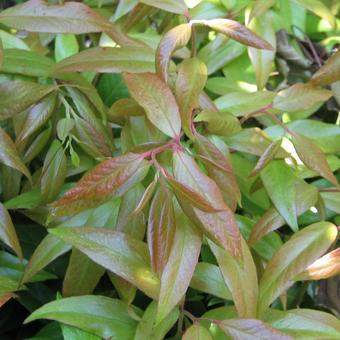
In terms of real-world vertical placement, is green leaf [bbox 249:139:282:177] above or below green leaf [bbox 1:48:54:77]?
below

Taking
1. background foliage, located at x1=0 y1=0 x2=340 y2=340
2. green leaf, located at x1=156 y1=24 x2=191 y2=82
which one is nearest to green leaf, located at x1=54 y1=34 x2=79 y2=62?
background foliage, located at x1=0 y1=0 x2=340 y2=340

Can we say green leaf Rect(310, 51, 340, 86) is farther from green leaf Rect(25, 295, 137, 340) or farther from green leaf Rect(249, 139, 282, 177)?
green leaf Rect(25, 295, 137, 340)

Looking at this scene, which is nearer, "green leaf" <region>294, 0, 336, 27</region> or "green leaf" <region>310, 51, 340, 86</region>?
"green leaf" <region>310, 51, 340, 86</region>

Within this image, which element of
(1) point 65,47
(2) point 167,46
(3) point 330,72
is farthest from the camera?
(1) point 65,47

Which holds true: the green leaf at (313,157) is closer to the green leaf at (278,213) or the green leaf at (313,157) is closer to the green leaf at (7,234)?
the green leaf at (278,213)

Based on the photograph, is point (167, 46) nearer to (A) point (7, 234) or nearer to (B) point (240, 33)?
(B) point (240, 33)

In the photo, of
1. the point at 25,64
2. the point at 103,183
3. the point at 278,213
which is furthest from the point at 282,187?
the point at 25,64
